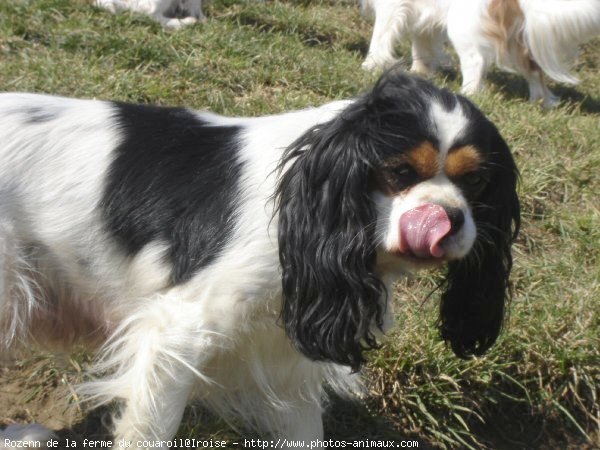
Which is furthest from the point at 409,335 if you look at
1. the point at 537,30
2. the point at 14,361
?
the point at 537,30

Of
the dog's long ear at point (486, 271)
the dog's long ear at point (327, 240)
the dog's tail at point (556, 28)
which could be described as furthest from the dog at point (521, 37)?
the dog's long ear at point (327, 240)

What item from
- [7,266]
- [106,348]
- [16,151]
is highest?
[16,151]

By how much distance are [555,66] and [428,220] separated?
5.17 metres

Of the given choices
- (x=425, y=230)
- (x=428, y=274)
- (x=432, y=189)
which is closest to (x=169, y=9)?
(x=428, y=274)

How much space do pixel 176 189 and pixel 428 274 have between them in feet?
5.18

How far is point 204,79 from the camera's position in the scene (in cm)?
538

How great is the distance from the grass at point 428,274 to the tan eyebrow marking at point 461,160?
48.6 inches

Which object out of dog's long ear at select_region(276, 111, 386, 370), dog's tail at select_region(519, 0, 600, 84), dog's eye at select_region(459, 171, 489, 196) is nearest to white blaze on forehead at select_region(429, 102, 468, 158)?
dog's eye at select_region(459, 171, 489, 196)

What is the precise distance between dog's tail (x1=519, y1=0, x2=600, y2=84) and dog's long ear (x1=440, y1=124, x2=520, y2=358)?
4.30 meters

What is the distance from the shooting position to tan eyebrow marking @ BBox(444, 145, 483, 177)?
2.52 meters

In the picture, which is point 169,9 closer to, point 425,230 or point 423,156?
point 423,156

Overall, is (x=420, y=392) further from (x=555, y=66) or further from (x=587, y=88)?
(x=587, y=88)

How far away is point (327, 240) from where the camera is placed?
102 inches

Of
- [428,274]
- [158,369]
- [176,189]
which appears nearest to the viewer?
[158,369]
